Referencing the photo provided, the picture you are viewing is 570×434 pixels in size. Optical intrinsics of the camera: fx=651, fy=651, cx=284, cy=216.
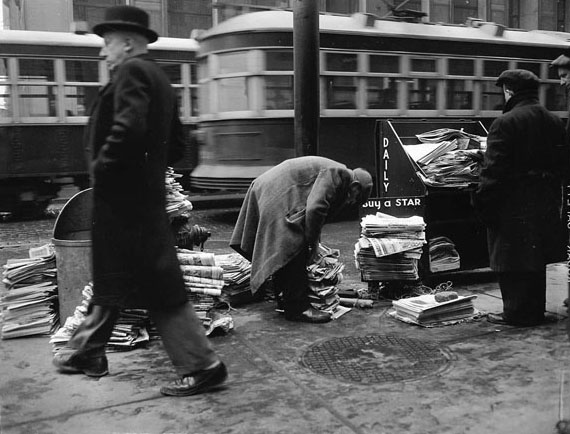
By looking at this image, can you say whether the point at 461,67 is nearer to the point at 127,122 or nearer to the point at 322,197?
the point at 322,197

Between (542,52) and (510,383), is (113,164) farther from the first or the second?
(542,52)

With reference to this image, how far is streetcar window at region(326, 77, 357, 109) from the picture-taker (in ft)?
35.7

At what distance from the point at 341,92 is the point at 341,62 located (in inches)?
19.4

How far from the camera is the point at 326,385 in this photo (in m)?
3.74

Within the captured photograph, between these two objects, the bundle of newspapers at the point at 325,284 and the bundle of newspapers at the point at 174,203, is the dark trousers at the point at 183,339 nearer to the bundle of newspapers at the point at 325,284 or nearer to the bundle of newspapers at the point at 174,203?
the bundle of newspapers at the point at 174,203

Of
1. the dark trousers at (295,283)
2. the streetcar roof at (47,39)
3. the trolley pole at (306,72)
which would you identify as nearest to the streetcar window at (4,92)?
the streetcar roof at (47,39)

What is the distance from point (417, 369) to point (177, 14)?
75.9 feet

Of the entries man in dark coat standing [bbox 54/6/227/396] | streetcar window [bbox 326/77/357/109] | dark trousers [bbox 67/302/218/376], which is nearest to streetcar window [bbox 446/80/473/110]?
streetcar window [bbox 326/77/357/109]

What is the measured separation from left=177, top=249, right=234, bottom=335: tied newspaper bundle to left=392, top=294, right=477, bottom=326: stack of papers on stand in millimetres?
1346

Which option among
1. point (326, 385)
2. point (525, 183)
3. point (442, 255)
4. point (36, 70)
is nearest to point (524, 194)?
point (525, 183)

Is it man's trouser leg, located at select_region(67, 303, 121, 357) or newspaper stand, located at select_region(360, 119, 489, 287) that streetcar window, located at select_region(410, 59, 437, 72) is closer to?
newspaper stand, located at select_region(360, 119, 489, 287)

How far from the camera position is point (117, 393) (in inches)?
143

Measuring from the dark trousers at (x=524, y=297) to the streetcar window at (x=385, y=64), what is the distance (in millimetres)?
6837

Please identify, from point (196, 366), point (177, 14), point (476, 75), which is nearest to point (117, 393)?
point (196, 366)
